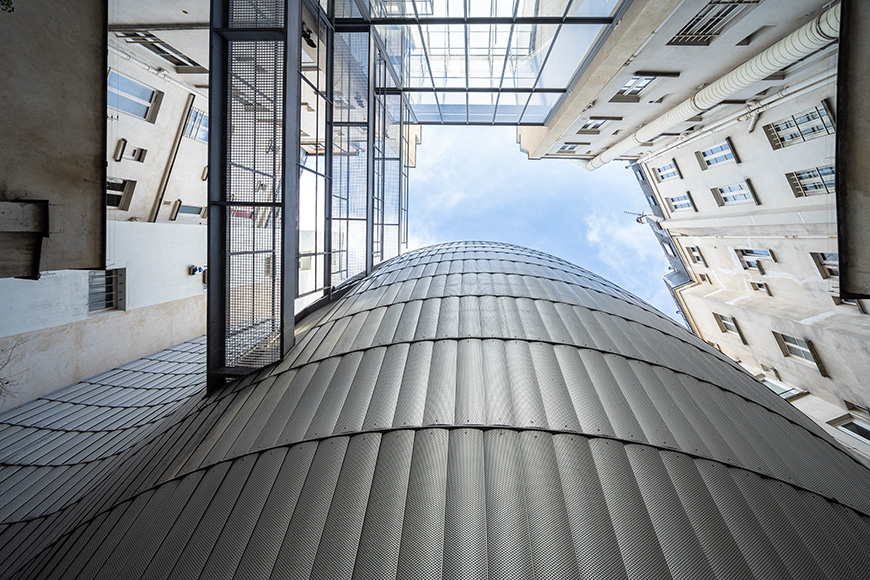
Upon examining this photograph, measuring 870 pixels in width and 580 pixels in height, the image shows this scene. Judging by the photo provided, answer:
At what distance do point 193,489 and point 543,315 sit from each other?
785 cm

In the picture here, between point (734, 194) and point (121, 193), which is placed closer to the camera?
point (121, 193)

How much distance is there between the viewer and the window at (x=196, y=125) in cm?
2031

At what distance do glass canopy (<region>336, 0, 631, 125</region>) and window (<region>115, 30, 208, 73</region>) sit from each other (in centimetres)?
839

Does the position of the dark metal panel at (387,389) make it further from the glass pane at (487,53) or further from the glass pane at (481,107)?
the glass pane at (481,107)

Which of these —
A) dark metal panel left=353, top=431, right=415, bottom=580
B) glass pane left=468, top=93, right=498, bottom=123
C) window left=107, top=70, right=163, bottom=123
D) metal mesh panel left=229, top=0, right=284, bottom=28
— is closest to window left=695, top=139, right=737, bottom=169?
glass pane left=468, top=93, right=498, bottom=123

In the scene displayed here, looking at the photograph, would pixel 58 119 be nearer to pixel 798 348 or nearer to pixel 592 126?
pixel 592 126

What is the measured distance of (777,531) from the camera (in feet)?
14.0

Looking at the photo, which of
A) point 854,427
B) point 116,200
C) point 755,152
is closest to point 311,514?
point 116,200

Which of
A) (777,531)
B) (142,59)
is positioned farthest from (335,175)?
(777,531)

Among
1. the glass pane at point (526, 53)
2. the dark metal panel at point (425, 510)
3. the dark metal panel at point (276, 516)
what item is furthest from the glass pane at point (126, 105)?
the dark metal panel at point (425, 510)

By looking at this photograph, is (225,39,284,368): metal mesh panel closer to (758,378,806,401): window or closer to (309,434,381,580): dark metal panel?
(309,434,381,580): dark metal panel

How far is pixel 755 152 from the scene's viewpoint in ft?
63.7

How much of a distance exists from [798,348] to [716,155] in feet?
42.7

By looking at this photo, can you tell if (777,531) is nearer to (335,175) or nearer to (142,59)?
(335,175)
